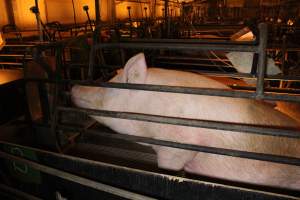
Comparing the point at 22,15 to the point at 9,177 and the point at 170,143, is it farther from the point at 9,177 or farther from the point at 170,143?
the point at 170,143

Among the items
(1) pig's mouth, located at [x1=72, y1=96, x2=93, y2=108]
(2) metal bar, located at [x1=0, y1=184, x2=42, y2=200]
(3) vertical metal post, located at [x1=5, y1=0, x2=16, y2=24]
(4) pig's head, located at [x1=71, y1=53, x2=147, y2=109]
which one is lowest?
(2) metal bar, located at [x1=0, y1=184, x2=42, y2=200]

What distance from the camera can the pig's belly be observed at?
1.49 m

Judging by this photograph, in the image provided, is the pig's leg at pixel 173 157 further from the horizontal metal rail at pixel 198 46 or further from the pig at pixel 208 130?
the horizontal metal rail at pixel 198 46

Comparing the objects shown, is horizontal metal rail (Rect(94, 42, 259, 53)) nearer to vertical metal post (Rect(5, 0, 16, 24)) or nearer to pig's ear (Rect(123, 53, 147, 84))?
pig's ear (Rect(123, 53, 147, 84))

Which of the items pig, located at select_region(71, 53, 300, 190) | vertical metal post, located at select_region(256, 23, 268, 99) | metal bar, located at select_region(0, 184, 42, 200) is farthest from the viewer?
metal bar, located at select_region(0, 184, 42, 200)

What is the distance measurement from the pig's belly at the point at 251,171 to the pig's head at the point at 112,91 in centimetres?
58

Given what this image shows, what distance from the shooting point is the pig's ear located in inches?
58.5

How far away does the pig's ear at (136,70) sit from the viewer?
149 cm

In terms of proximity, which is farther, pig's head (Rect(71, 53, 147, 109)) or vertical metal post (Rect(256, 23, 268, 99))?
pig's head (Rect(71, 53, 147, 109))

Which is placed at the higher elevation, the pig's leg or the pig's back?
the pig's back

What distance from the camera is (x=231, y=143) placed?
1.49 m

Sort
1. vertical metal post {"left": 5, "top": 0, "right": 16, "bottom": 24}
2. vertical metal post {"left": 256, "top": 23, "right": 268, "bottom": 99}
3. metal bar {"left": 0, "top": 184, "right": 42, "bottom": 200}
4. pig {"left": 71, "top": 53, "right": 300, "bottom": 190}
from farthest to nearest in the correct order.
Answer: vertical metal post {"left": 5, "top": 0, "right": 16, "bottom": 24}, metal bar {"left": 0, "top": 184, "right": 42, "bottom": 200}, pig {"left": 71, "top": 53, "right": 300, "bottom": 190}, vertical metal post {"left": 256, "top": 23, "right": 268, "bottom": 99}

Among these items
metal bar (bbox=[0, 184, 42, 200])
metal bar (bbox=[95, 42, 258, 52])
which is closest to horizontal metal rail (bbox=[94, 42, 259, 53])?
metal bar (bbox=[95, 42, 258, 52])

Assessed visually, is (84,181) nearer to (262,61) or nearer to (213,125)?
(213,125)
